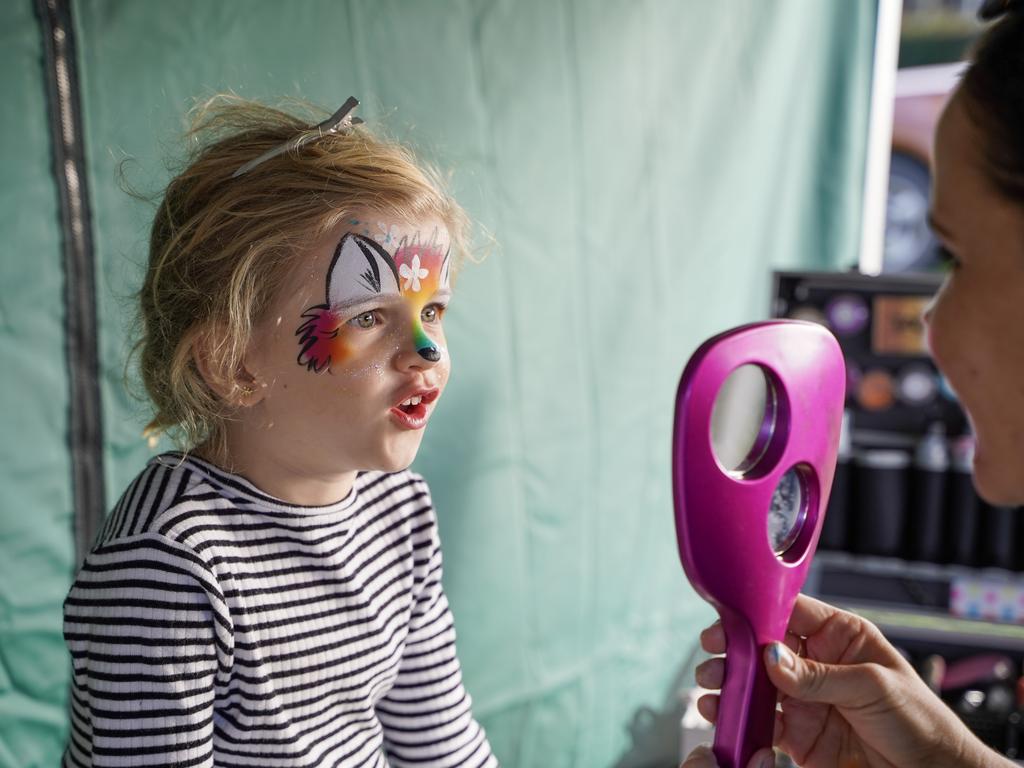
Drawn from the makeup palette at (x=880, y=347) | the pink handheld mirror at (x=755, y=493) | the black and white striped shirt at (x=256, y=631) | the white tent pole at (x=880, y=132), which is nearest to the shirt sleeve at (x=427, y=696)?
the black and white striped shirt at (x=256, y=631)

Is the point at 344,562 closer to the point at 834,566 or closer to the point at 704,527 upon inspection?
the point at 704,527

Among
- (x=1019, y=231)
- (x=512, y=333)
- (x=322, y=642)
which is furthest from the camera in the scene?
(x=512, y=333)

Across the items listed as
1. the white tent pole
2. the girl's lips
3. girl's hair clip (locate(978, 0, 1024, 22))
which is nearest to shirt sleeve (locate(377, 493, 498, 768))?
the girl's lips

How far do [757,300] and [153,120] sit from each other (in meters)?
1.38

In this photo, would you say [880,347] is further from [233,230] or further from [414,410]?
[233,230]

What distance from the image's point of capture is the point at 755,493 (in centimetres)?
65

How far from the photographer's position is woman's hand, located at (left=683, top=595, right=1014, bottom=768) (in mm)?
708

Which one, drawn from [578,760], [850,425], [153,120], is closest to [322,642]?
[153,120]

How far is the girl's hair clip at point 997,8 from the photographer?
0.60 meters

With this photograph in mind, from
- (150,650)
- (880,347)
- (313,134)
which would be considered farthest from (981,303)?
(880,347)

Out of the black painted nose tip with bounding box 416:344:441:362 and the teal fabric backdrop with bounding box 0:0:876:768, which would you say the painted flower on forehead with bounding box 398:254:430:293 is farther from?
the teal fabric backdrop with bounding box 0:0:876:768

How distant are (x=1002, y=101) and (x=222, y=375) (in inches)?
21.5

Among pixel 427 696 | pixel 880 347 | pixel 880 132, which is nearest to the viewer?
pixel 427 696

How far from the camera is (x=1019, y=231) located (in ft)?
1.98
